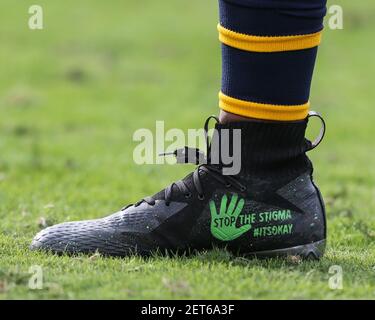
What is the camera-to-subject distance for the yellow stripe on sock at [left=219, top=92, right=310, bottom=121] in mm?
3449

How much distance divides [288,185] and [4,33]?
14.5 metres

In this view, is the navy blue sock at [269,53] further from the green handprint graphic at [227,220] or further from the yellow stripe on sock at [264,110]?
the green handprint graphic at [227,220]

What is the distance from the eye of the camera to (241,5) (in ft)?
11.1

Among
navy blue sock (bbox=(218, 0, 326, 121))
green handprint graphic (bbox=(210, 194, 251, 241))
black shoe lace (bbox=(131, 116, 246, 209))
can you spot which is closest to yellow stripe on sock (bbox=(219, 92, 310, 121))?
navy blue sock (bbox=(218, 0, 326, 121))

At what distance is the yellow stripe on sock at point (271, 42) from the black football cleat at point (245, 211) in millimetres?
325

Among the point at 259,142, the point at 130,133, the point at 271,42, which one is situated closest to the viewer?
the point at 271,42

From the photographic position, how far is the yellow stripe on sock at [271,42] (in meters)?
→ 3.38

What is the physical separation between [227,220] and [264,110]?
51 centimetres

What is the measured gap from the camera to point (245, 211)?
3529mm

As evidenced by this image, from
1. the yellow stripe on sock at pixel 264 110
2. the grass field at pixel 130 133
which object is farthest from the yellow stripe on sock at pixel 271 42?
the grass field at pixel 130 133

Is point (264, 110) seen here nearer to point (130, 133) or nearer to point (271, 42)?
point (271, 42)

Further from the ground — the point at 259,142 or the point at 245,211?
the point at 259,142

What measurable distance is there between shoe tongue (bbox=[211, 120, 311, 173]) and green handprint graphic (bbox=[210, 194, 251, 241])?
15 centimetres

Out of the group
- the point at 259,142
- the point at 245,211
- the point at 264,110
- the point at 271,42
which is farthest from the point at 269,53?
the point at 245,211
